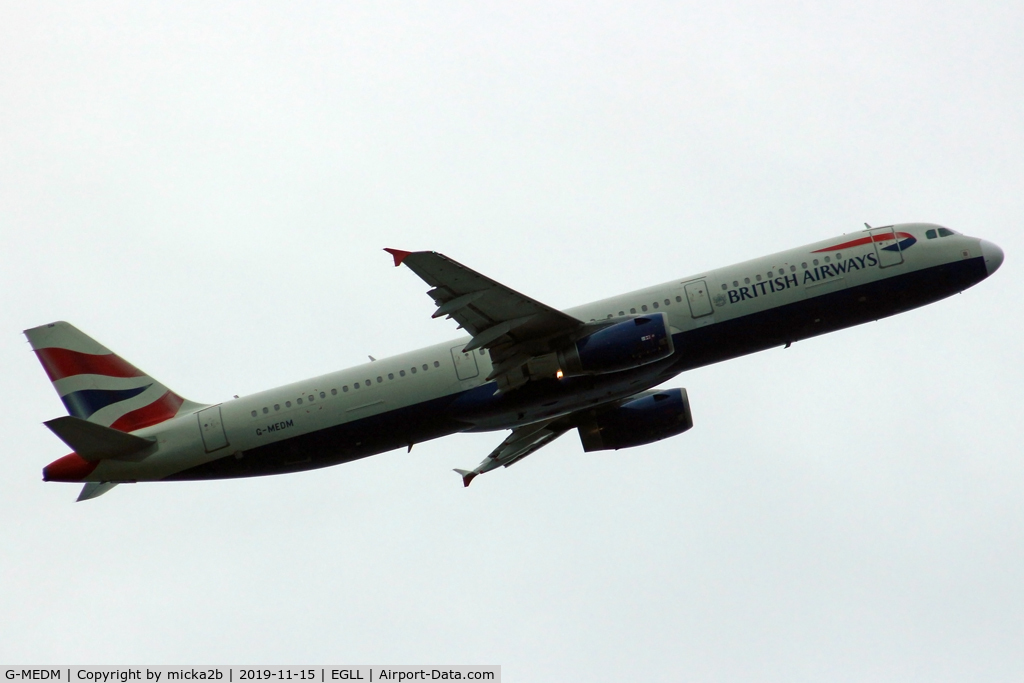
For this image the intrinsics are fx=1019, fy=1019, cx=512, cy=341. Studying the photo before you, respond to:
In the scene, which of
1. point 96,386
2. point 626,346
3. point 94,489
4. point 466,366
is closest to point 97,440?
point 94,489

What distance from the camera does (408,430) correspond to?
37938 millimetres

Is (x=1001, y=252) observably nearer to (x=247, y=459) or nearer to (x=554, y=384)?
(x=554, y=384)

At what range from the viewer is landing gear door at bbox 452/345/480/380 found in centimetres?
3759

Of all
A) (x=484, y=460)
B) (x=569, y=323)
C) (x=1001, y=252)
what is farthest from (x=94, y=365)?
(x=1001, y=252)

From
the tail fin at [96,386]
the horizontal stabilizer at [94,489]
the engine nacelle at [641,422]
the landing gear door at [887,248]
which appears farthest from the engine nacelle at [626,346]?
the horizontal stabilizer at [94,489]

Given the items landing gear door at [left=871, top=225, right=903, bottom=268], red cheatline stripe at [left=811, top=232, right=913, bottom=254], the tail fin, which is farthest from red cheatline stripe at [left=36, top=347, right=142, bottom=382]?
landing gear door at [left=871, top=225, right=903, bottom=268]

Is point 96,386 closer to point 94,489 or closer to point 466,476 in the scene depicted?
point 94,489

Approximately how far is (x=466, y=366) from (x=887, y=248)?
16.2 m

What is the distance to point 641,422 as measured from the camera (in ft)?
136

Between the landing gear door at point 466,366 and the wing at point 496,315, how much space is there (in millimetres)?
755

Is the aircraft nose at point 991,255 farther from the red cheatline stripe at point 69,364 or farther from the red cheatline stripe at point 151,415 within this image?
the red cheatline stripe at point 69,364

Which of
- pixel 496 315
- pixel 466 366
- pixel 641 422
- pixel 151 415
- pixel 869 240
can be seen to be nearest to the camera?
pixel 496 315

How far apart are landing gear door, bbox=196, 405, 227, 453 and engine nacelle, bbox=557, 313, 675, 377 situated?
1366 cm

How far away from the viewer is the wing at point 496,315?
32844mm
